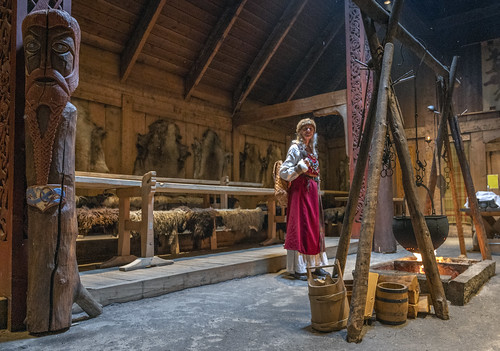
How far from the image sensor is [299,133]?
4457 millimetres

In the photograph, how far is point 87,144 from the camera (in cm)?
679

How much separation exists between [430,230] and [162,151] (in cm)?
Result: 583

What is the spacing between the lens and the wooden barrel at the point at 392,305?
8.65 ft

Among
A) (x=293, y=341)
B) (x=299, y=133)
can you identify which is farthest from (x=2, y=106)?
(x=299, y=133)

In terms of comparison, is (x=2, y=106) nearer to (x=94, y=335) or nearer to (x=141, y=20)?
(x=94, y=335)

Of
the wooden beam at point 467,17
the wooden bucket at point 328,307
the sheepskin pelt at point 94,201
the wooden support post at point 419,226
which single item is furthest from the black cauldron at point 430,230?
the wooden beam at point 467,17

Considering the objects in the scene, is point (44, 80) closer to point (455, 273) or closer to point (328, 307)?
point (328, 307)

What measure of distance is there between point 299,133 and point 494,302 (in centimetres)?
247

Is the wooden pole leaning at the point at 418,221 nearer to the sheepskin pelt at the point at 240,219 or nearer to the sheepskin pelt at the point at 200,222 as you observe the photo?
the sheepskin pelt at the point at 200,222

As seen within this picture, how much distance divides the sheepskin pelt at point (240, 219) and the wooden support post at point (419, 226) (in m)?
3.19

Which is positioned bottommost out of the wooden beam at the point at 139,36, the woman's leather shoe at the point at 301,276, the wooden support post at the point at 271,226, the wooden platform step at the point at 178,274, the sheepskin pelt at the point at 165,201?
the woman's leather shoe at the point at 301,276

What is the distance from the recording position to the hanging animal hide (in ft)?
34.3

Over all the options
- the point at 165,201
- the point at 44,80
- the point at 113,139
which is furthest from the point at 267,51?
the point at 44,80

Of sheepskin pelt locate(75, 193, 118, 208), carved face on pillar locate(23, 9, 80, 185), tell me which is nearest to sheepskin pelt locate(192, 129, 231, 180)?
sheepskin pelt locate(75, 193, 118, 208)
